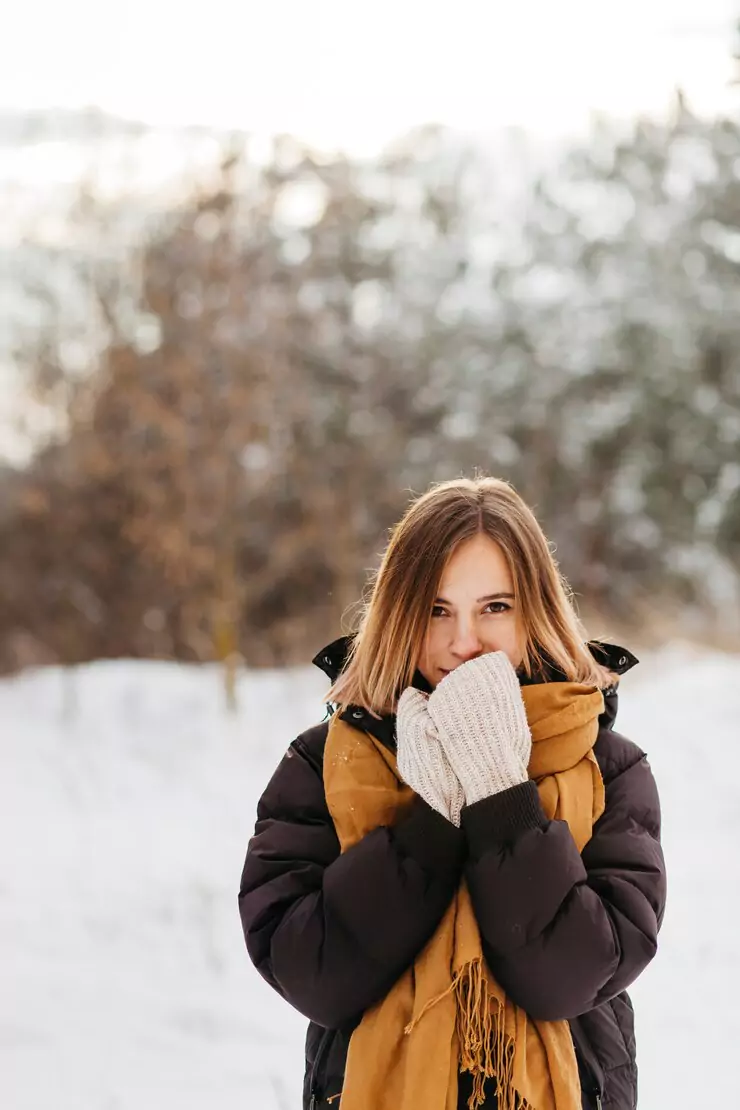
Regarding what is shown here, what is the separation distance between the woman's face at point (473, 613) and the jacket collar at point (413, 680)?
1.7 inches

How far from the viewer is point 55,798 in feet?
17.9

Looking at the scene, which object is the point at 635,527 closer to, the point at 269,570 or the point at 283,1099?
the point at 269,570

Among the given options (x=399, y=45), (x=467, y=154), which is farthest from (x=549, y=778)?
(x=467, y=154)

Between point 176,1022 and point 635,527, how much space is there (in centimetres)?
705

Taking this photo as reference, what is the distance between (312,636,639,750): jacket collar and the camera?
1.39 m

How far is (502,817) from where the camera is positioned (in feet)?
4.01

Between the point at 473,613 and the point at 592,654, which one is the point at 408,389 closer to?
the point at 592,654

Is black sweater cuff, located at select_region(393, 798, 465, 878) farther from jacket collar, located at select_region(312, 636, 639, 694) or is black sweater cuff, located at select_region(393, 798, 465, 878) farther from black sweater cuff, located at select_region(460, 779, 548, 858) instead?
jacket collar, located at select_region(312, 636, 639, 694)

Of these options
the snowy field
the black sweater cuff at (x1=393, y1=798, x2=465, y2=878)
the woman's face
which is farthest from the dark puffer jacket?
the snowy field

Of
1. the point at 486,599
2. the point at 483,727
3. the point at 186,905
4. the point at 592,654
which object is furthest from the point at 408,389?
Answer: the point at 483,727

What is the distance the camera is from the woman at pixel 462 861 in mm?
1221

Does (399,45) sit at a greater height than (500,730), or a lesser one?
greater

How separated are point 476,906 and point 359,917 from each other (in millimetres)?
134

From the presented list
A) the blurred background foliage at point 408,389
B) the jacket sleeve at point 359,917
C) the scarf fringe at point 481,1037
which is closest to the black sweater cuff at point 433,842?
the jacket sleeve at point 359,917
